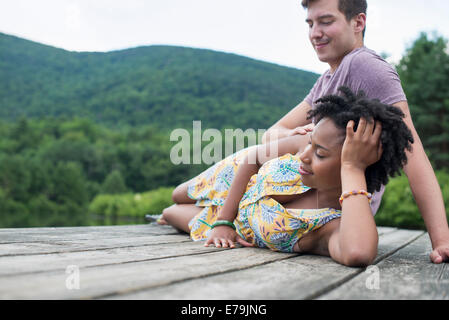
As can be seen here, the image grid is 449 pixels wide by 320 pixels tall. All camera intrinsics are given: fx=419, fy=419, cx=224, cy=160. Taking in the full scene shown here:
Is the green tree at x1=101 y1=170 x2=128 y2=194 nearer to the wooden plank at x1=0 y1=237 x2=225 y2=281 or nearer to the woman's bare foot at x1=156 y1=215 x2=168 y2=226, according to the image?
the woman's bare foot at x1=156 y1=215 x2=168 y2=226

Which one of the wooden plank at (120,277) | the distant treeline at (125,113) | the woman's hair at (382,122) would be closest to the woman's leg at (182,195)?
the wooden plank at (120,277)

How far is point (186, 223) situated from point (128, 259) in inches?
56.8

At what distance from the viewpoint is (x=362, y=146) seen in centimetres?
167

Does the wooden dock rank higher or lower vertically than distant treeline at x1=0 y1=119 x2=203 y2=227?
higher

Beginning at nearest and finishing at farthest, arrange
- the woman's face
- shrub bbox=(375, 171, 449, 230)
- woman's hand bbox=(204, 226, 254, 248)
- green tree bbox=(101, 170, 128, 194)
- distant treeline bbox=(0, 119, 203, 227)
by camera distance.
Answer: the woman's face, woman's hand bbox=(204, 226, 254, 248), shrub bbox=(375, 171, 449, 230), distant treeline bbox=(0, 119, 203, 227), green tree bbox=(101, 170, 128, 194)

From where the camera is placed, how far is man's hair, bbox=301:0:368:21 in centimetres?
232

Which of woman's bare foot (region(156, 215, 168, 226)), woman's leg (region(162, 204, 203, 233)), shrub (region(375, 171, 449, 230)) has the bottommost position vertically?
shrub (region(375, 171, 449, 230))

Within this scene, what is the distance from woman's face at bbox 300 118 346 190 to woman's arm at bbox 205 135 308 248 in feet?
1.47

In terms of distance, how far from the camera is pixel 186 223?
2.99 meters

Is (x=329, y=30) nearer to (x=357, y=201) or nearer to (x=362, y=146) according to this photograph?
(x=362, y=146)

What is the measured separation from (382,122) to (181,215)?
1.77 metres

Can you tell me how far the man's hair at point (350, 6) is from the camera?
2318 mm

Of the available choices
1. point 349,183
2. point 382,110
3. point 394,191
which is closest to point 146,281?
point 349,183

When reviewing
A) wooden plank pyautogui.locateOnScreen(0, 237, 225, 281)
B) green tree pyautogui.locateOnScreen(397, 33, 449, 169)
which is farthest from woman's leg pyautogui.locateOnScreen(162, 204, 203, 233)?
green tree pyautogui.locateOnScreen(397, 33, 449, 169)
